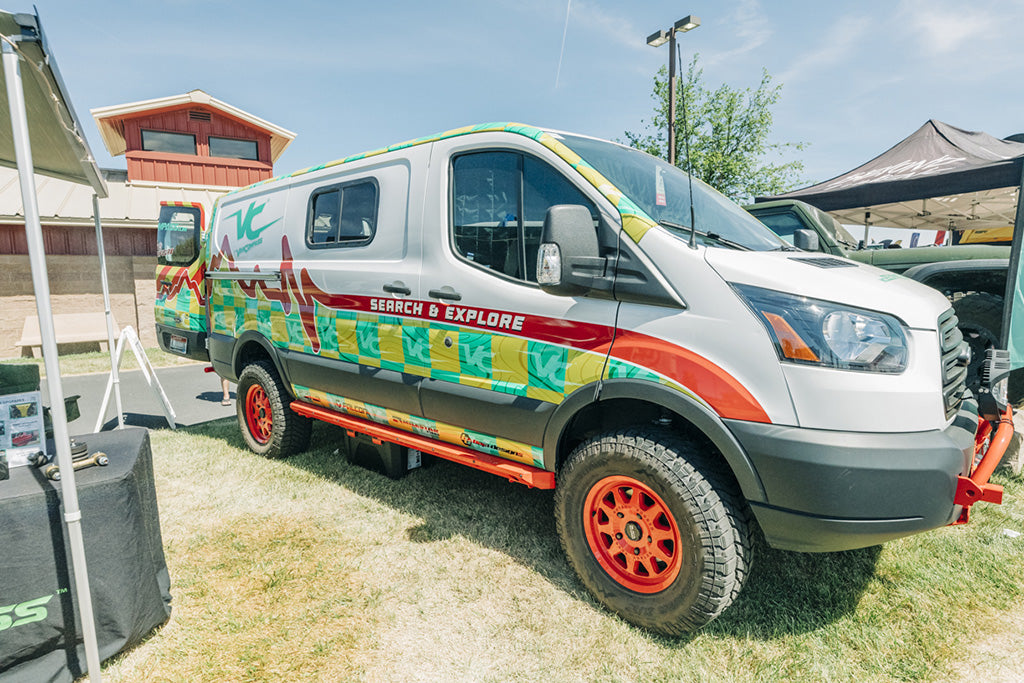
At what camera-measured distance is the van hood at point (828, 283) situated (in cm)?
203

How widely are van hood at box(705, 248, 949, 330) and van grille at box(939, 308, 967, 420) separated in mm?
86

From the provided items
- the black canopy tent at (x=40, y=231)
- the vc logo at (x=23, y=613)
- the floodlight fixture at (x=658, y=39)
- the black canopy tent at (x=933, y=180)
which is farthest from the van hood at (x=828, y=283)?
the floodlight fixture at (x=658, y=39)

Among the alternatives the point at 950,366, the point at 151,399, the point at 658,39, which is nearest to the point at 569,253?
the point at 950,366

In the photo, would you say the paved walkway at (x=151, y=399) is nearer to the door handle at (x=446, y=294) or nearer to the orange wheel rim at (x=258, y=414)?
the orange wheel rim at (x=258, y=414)

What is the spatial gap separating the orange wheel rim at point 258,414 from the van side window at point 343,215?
1.52 meters

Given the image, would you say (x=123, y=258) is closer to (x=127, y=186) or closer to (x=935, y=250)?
(x=127, y=186)

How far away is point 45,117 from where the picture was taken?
289cm

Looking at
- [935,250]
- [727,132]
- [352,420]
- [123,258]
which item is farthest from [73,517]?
[727,132]

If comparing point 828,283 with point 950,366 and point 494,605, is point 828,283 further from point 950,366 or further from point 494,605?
point 494,605

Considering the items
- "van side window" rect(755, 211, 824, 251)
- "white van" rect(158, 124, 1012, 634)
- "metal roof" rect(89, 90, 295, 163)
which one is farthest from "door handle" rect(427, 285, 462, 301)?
Answer: "metal roof" rect(89, 90, 295, 163)

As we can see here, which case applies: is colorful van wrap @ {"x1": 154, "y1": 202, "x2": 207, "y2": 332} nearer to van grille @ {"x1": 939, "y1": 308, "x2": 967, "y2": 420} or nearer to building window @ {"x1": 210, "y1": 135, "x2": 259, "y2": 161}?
van grille @ {"x1": 939, "y1": 308, "x2": 967, "y2": 420}

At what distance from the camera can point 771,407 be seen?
202 cm

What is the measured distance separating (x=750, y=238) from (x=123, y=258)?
48.1 ft

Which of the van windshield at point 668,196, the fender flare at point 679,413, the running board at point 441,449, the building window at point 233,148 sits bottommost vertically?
the running board at point 441,449
